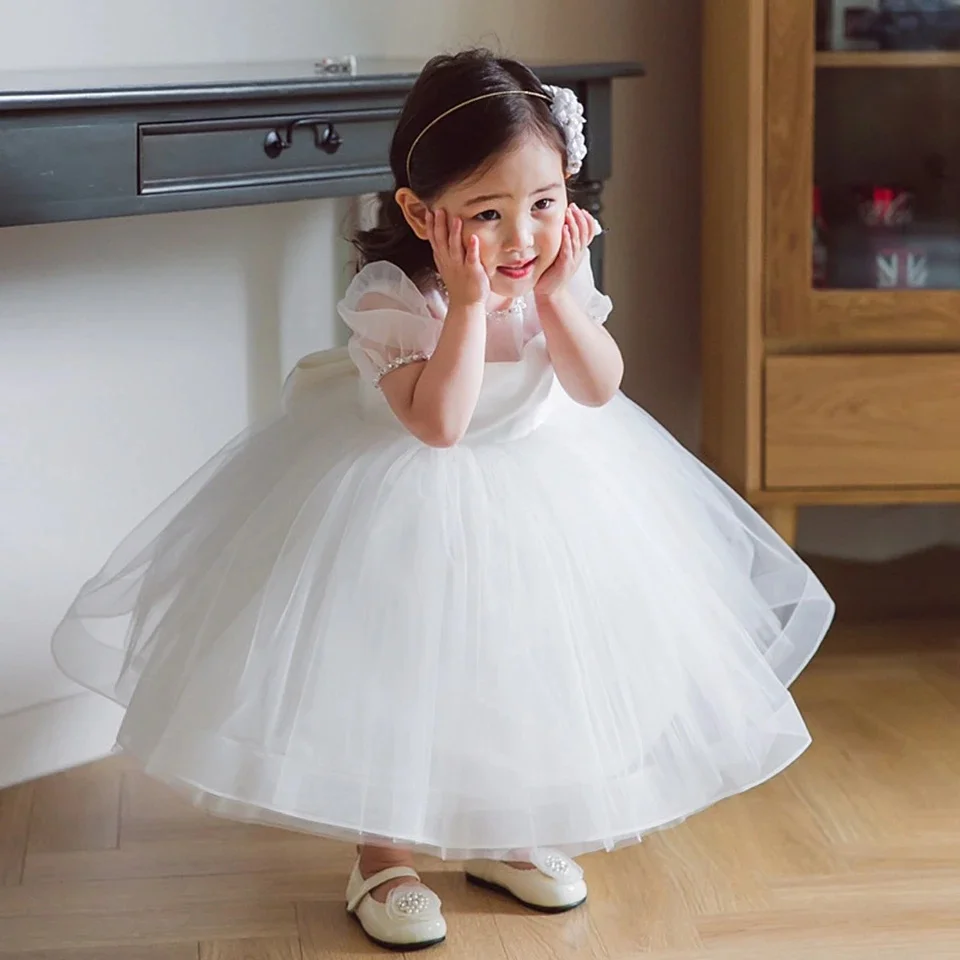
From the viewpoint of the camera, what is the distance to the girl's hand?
1290mm

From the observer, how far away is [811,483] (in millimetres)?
1968

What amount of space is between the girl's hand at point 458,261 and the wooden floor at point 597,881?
22.5 inches

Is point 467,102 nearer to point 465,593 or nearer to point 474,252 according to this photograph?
point 474,252

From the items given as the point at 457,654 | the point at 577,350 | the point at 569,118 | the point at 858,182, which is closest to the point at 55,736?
the point at 457,654

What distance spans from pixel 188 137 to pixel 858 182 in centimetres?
95

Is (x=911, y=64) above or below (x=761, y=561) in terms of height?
above

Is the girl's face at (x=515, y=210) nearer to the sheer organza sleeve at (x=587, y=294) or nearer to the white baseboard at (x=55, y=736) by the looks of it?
the sheer organza sleeve at (x=587, y=294)

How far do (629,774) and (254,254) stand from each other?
878mm

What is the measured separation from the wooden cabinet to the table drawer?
53 centimetres

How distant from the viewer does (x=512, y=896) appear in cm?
148

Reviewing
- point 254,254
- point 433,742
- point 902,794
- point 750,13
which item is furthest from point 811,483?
point 433,742

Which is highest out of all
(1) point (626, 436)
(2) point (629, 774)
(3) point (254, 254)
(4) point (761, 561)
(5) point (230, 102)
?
(5) point (230, 102)

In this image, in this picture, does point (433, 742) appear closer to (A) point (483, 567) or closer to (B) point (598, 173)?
(A) point (483, 567)

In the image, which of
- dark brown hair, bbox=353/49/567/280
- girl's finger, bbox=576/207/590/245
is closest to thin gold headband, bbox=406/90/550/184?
dark brown hair, bbox=353/49/567/280
